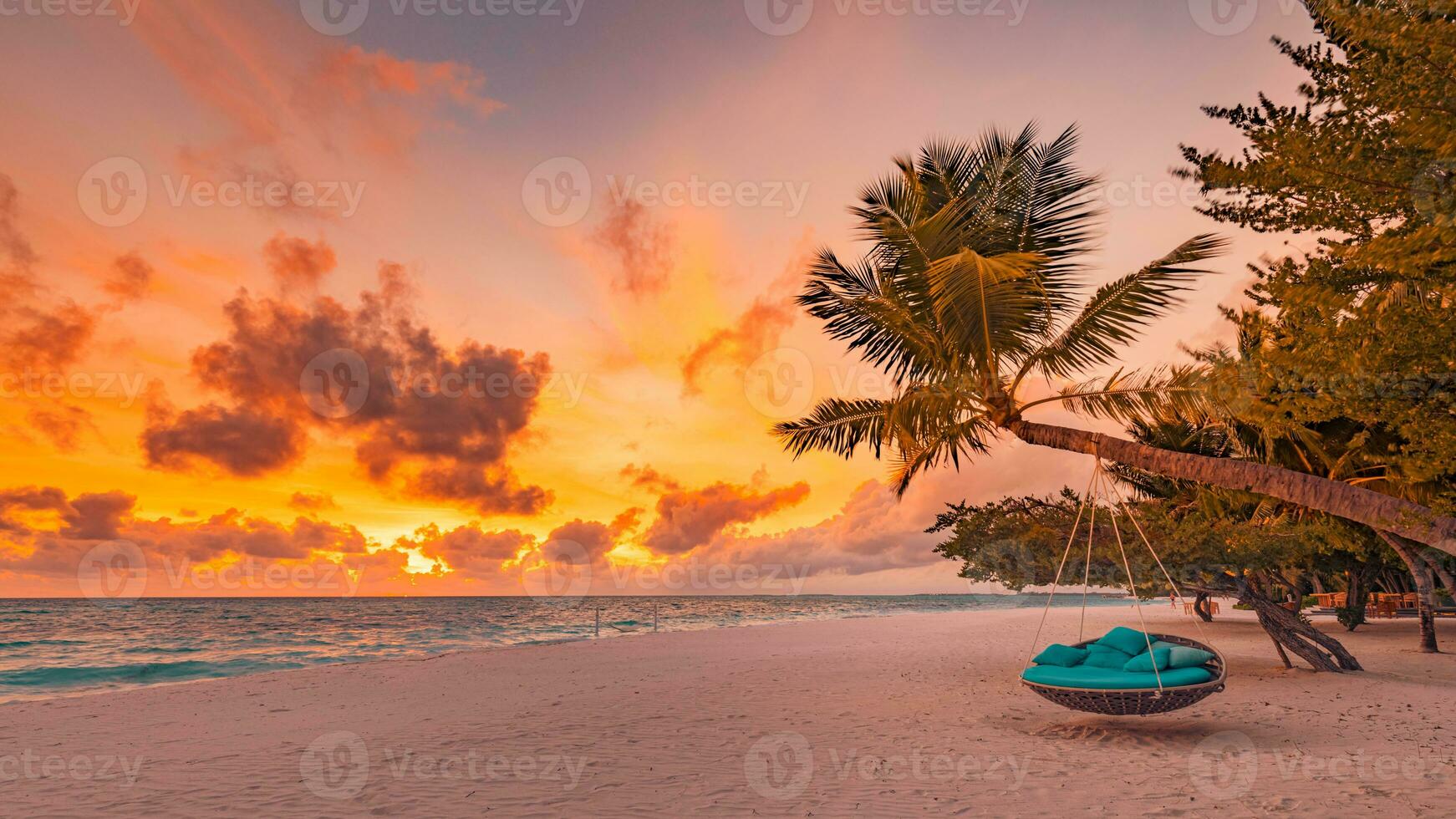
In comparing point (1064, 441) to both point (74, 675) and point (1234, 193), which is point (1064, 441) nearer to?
point (1234, 193)

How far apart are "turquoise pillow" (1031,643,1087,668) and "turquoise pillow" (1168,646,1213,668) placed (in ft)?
2.97

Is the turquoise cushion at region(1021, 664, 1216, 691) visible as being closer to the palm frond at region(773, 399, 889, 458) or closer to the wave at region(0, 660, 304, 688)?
the palm frond at region(773, 399, 889, 458)

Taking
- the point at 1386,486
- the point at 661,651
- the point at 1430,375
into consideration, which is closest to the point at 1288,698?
the point at 1386,486

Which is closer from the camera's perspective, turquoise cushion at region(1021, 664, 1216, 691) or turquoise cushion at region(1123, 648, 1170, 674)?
turquoise cushion at region(1021, 664, 1216, 691)

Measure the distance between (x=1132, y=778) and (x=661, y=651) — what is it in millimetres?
13299

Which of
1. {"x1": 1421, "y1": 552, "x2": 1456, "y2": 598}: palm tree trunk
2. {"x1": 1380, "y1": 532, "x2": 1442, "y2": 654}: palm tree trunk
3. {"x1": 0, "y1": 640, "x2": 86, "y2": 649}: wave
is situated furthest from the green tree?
{"x1": 0, "y1": 640, "x2": 86, "y2": 649}: wave

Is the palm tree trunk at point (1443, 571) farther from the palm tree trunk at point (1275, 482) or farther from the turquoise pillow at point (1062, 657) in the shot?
the palm tree trunk at point (1275, 482)

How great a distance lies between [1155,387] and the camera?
6285 millimetres

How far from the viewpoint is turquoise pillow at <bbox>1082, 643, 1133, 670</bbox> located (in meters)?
7.38

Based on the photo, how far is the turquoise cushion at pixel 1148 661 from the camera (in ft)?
22.5

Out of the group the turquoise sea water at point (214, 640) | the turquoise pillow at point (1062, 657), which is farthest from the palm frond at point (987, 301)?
the turquoise sea water at point (214, 640)

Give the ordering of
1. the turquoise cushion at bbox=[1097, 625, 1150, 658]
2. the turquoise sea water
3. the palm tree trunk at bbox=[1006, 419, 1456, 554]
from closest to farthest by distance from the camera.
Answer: the palm tree trunk at bbox=[1006, 419, 1456, 554], the turquoise cushion at bbox=[1097, 625, 1150, 658], the turquoise sea water

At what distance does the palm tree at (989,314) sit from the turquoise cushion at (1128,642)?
90.6 inches

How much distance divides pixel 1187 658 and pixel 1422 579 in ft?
29.6
